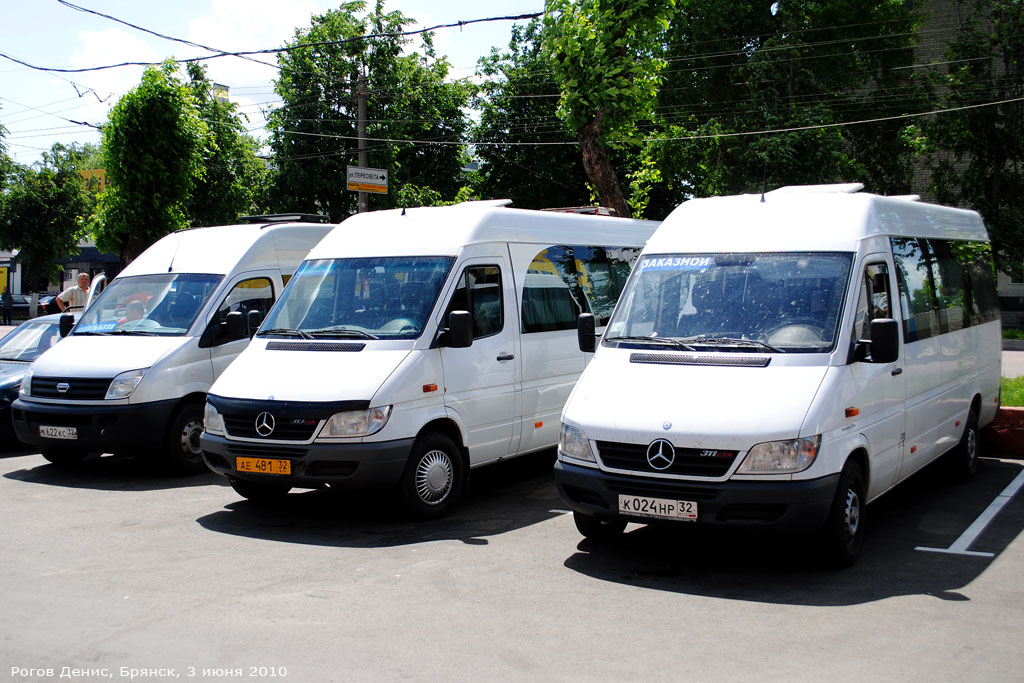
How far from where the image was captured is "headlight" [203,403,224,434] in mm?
8070

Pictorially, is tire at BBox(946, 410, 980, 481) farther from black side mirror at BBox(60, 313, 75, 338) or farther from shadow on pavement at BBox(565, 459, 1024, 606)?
black side mirror at BBox(60, 313, 75, 338)

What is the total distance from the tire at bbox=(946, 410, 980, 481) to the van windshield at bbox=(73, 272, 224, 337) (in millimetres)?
7574

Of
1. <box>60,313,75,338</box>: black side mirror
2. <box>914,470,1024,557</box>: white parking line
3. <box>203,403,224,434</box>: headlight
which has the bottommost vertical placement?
<box>914,470,1024,557</box>: white parking line

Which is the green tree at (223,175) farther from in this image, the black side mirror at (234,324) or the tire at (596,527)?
the tire at (596,527)

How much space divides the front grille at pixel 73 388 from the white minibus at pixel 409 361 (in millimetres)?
2149

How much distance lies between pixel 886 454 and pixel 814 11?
29.2 m

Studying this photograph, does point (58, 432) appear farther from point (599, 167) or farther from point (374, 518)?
point (599, 167)

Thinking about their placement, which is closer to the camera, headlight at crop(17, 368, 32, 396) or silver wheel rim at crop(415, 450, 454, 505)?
silver wheel rim at crop(415, 450, 454, 505)

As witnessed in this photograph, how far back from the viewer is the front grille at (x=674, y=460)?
609 centimetres

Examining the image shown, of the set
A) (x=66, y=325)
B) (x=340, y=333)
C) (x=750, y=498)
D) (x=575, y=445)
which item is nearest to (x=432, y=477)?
(x=340, y=333)

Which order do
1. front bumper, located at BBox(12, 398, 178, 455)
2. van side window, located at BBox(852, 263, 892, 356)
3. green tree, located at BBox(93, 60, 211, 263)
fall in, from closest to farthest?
van side window, located at BBox(852, 263, 892, 356), front bumper, located at BBox(12, 398, 178, 455), green tree, located at BBox(93, 60, 211, 263)

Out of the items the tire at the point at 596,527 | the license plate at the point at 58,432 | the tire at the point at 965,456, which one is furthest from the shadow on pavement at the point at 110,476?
the tire at the point at 965,456

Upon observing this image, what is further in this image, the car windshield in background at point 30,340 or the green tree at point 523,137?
the green tree at point 523,137

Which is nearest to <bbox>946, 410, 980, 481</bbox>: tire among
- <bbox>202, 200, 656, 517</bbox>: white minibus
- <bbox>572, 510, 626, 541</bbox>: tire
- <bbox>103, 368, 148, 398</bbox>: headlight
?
<bbox>202, 200, 656, 517</bbox>: white minibus
